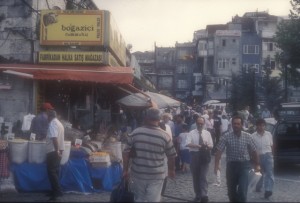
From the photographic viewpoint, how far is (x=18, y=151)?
36.0ft

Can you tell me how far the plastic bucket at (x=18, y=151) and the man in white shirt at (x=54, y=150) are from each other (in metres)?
1.05

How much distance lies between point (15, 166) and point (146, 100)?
626 cm

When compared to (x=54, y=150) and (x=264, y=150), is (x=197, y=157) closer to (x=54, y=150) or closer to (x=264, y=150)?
(x=264, y=150)

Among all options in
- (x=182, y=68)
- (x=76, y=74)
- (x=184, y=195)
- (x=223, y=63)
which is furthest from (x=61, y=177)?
(x=182, y=68)

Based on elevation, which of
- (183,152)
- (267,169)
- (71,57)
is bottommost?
(183,152)

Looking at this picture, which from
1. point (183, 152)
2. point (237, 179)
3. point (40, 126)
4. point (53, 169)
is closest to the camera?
point (237, 179)

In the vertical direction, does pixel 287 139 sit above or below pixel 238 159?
below

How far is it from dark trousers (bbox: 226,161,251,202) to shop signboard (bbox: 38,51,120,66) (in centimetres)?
768

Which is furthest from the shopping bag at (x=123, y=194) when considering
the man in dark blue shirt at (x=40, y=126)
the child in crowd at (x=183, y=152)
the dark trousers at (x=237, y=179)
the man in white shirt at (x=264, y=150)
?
the child in crowd at (x=183, y=152)

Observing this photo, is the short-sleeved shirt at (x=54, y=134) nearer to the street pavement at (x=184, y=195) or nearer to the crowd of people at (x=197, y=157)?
the street pavement at (x=184, y=195)

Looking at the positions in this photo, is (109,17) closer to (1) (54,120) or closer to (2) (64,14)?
(2) (64,14)

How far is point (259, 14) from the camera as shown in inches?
3189

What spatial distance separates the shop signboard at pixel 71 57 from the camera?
595 inches

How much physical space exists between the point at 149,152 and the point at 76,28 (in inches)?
371
